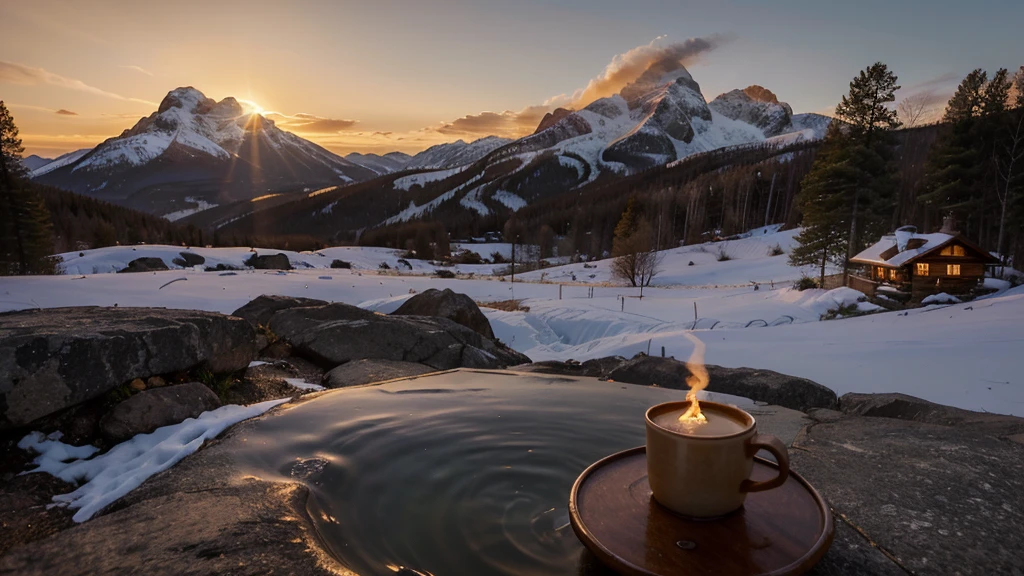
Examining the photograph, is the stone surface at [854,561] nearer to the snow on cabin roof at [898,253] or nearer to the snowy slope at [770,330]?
the snowy slope at [770,330]

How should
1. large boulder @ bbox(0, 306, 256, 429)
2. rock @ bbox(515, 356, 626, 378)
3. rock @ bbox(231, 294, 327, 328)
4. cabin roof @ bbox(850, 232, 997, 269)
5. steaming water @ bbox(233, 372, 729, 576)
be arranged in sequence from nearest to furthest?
steaming water @ bbox(233, 372, 729, 576), large boulder @ bbox(0, 306, 256, 429), rock @ bbox(515, 356, 626, 378), rock @ bbox(231, 294, 327, 328), cabin roof @ bbox(850, 232, 997, 269)

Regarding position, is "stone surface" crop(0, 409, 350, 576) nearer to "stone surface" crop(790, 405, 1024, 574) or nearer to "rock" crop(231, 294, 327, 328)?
"stone surface" crop(790, 405, 1024, 574)

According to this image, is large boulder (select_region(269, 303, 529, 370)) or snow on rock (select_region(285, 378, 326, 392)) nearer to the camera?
snow on rock (select_region(285, 378, 326, 392))

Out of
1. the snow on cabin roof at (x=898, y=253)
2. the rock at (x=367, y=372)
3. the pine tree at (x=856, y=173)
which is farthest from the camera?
the pine tree at (x=856, y=173)

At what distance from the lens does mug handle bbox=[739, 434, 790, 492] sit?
1453 mm

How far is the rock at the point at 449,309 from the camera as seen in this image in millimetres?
10797

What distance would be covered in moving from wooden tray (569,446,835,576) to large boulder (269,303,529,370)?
4.74 metres

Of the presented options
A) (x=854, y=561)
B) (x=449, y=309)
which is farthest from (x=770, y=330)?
(x=854, y=561)

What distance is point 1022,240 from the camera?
33.8m

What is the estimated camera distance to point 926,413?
12.3 ft

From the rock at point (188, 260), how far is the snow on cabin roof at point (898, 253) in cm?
4518

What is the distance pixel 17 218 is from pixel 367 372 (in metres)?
29.7

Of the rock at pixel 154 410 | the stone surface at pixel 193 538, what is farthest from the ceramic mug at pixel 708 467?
the rock at pixel 154 410

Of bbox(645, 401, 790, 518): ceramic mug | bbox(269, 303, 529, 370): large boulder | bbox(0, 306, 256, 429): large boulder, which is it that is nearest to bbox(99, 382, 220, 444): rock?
bbox(0, 306, 256, 429): large boulder
